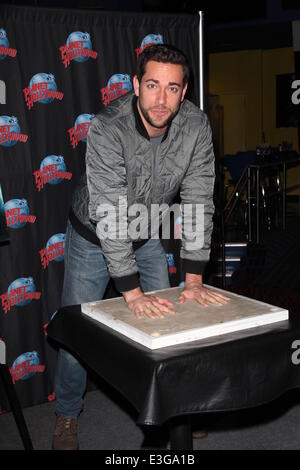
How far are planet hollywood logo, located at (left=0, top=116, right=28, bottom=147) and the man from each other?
61cm

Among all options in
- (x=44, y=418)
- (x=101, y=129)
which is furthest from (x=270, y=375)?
(x=44, y=418)

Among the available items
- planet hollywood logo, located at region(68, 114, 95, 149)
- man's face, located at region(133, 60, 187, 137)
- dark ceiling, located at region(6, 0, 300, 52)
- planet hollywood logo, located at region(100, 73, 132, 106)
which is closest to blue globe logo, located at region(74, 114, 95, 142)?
planet hollywood logo, located at region(68, 114, 95, 149)

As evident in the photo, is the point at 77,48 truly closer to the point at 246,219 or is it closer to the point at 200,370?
the point at 200,370

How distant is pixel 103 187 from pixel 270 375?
808 millimetres

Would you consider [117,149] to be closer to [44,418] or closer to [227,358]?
[227,358]

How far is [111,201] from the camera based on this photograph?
1.82 meters

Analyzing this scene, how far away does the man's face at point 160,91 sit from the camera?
1.75 metres

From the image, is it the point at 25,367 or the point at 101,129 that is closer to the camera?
the point at 101,129

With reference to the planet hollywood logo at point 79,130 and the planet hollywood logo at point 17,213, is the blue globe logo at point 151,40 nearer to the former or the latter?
the planet hollywood logo at point 79,130

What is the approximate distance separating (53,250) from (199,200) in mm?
1152

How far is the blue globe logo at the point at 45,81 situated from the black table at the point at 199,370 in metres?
1.57

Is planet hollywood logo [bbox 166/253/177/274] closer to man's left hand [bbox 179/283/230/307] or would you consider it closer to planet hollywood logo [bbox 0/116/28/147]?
planet hollywood logo [bbox 0/116/28/147]

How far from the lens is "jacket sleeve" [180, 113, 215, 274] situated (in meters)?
2.04
